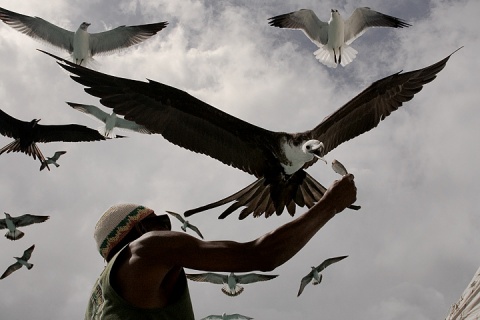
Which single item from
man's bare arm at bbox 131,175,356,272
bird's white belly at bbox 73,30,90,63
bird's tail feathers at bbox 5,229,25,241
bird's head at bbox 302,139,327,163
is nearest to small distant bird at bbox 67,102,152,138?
bird's white belly at bbox 73,30,90,63

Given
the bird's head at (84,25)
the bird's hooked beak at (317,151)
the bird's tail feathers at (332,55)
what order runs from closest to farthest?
1. the bird's hooked beak at (317,151)
2. the bird's tail feathers at (332,55)
3. the bird's head at (84,25)

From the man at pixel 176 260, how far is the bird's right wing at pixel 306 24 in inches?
505

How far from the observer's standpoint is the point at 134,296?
97.7 inches

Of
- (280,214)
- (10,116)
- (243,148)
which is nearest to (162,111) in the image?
Result: (243,148)

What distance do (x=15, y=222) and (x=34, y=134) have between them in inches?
77.3

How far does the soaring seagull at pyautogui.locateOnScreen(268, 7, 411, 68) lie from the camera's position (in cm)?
1480

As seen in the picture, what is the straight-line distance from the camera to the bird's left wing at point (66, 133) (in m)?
15.2

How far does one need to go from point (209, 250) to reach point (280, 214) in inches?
160

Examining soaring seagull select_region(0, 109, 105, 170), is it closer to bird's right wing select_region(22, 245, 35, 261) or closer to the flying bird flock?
bird's right wing select_region(22, 245, 35, 261)

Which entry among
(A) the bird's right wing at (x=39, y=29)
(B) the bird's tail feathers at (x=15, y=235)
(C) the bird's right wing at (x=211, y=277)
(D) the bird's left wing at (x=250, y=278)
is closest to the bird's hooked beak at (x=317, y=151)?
(C) the bird's right wing at (x=211, y=277)

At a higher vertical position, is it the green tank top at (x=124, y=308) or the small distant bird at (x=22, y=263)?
the small distant bird at (x=22, y=263)

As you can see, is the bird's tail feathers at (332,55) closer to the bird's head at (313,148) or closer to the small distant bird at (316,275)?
the small distant bird at (316,275)

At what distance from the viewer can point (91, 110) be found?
13844mm

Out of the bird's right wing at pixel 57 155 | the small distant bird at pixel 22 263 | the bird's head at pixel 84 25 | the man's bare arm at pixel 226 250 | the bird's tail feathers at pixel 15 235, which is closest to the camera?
the man's bare arm at pixel 226 250
